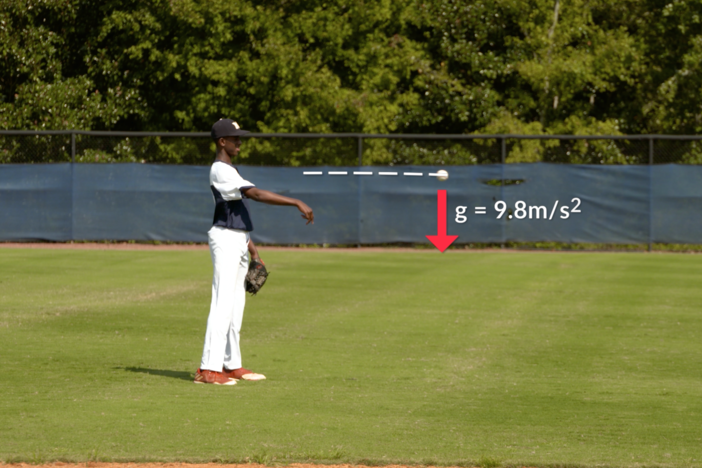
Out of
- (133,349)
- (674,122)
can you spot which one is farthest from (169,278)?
(674,122)

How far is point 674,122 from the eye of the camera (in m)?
26.9

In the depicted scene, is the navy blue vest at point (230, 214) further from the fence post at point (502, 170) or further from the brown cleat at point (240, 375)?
the fence post at point (502, 170)

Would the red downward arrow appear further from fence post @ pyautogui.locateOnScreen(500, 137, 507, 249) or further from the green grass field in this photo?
the green grass field

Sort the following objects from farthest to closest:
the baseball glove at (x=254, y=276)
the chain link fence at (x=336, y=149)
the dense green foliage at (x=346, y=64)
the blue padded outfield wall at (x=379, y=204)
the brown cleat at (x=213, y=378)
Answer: the dense green foliage at (x=346, y=64) → the chain link fence at (x=336, y=149) → the blue padded outfield wall at (x=379, y=204) → the baseball glove at (x=254, y=276) → the brown cleat at (x=213, y=378)

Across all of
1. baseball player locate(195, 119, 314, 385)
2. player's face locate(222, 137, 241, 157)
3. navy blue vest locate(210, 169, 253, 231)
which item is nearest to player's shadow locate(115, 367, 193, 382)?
baseball player locate(195, 119, 314, 385)

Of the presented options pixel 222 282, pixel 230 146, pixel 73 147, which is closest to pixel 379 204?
pixel 73 147

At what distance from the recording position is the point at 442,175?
2095cm

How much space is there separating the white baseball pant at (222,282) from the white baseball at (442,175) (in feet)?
46.3

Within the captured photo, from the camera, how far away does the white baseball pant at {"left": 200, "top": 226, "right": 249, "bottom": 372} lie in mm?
6988

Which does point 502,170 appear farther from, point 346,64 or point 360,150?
point 346,64

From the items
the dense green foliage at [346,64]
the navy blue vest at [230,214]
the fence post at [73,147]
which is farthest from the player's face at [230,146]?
the dense green foliage at [346,64]

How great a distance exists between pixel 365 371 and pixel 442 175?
13371mm

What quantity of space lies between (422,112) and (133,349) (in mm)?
18896

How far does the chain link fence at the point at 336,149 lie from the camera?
21531 millimetres
